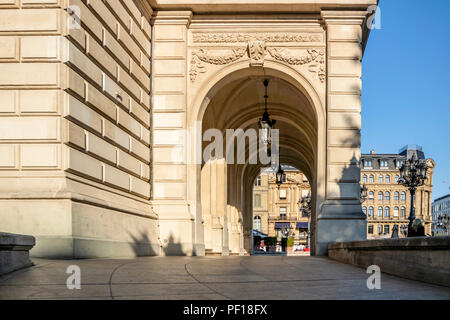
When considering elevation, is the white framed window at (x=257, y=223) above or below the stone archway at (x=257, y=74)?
below

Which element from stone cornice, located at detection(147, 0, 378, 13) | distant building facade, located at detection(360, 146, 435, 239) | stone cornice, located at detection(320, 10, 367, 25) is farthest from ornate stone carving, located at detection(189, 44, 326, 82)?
distant building facade, located at detection(360, 146, 435, 239)

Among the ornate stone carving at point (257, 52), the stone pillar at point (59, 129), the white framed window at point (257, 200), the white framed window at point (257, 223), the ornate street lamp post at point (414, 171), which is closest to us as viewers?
the stone pillar at point (59, 129)

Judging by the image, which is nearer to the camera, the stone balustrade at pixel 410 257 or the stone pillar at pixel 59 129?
the stone balustrade at pixel 410 257

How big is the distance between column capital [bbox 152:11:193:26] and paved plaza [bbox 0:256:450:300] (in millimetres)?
8195

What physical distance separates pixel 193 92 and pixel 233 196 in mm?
11107

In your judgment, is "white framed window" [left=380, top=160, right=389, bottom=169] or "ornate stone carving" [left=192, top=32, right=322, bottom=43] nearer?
"ornate stone carving" [left=192, top=32, right=322, bottom=43]

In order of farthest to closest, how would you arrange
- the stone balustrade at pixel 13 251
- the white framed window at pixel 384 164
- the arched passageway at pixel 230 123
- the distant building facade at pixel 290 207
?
the white framed window at pixel 384 164
the distant building facade at pixel 290 207
the arched passageway at pixel 230 123
the stone balustrade at pixel 13 251

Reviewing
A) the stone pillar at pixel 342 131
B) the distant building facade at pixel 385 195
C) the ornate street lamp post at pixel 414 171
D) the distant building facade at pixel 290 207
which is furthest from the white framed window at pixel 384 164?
the stone pillar at pixel 342 131

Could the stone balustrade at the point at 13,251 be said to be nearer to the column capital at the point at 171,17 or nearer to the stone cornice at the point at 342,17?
the column capital at the point at 171,17

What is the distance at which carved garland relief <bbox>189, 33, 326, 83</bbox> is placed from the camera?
49.3ft

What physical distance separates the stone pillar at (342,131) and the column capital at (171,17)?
365 centimetres

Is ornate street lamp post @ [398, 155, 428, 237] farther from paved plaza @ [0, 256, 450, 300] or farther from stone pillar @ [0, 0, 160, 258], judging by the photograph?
paved plaza @ [0, 256, 450, 300]

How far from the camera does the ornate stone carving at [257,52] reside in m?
15.1

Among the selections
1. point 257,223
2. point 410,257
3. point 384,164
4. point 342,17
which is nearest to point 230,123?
point 342,17
